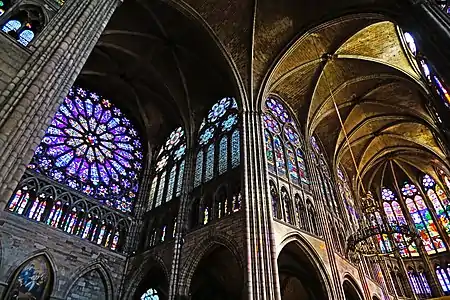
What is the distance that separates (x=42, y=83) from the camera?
5.95 m

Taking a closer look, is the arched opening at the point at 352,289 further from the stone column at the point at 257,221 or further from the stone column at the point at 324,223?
the stone column at the point at 257,221

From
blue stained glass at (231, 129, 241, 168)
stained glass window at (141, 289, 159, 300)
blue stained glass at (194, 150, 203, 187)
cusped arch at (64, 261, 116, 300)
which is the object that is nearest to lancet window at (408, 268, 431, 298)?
blue stained glass at (231, 129, 241, 168)

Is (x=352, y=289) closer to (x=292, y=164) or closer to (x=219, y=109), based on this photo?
(x=292, y=164)

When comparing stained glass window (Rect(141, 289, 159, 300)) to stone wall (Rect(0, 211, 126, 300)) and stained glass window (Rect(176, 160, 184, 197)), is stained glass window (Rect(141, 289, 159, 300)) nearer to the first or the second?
stone wall (Rect(0, 211, 126, 300))

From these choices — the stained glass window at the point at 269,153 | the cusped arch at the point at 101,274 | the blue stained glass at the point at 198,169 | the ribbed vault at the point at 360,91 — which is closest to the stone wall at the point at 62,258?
the cusped arch at the point at 101,274

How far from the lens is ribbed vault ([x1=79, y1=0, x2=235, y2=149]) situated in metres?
14.3

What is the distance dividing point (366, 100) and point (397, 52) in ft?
11.1

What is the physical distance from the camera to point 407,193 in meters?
20.5

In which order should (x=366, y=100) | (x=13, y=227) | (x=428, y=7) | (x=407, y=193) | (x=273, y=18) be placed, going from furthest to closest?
(x=407, y=193)
(x=366, y=100)
(x=273, y=18)
(x=13, y=227)
(x=428, y=7)

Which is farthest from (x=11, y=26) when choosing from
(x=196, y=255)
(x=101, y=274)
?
(x=101, y=274)

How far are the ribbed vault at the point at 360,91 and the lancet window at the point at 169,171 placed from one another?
17.6 ft

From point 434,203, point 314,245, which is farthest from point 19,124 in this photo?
point 434,203

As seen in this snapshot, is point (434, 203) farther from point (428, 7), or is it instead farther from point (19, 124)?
point (19, 124)

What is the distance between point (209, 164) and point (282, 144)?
11.1ft
